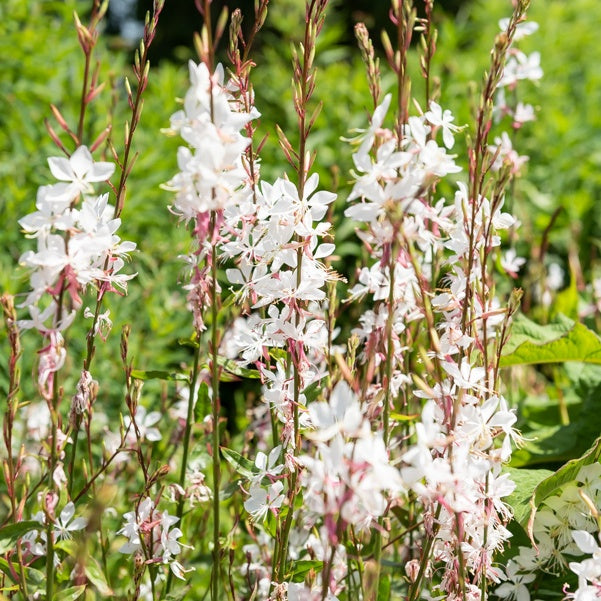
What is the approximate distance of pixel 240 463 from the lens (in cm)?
138

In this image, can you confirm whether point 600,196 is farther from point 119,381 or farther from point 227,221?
point 227,221

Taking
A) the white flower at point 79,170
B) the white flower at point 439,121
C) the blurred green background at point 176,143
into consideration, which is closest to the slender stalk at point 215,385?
the white flower at point 79,170

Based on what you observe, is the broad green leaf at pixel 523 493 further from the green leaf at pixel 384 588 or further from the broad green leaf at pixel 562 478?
the green leaf at pixel 384 588

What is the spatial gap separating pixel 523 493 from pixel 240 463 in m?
0.58

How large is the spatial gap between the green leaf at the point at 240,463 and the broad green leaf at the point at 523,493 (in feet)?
1.48

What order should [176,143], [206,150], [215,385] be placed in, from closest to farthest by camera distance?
[206,150]
[215,385]
[176,143]

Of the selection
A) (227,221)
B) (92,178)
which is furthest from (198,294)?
(92,178)

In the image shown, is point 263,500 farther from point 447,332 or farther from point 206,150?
point 206,150

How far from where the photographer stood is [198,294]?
4.13ft

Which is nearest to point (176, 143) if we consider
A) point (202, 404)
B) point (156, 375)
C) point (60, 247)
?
point (202, 404)

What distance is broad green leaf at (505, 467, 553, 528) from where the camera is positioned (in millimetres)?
1499

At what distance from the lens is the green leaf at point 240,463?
53.3 inches

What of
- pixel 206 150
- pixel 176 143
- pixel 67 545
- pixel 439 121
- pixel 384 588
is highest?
pixel 176 143

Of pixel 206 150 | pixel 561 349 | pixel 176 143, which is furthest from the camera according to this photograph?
pixel 176 143
